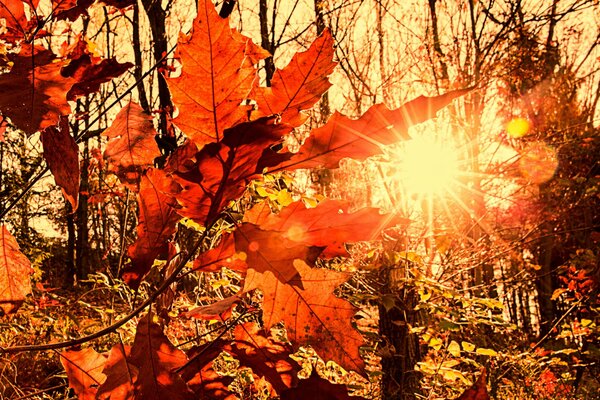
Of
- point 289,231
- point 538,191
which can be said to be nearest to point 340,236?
point 289,231

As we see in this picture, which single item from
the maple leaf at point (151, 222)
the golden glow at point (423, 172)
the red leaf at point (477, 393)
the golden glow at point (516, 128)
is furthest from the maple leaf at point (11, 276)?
the golden glow at point (516, 128)

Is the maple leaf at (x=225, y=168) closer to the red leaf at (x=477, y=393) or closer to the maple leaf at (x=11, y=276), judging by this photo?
the red leaf at (x=477, y=393)

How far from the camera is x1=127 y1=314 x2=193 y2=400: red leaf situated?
1.34ft

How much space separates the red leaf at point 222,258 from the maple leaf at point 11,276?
33cm

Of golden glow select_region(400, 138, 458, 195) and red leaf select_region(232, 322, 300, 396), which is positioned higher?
golden glow select_region(400, 138, 458, 195)

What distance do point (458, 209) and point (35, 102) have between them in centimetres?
553

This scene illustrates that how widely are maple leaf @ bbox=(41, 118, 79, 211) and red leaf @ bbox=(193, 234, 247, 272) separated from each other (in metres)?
0.17

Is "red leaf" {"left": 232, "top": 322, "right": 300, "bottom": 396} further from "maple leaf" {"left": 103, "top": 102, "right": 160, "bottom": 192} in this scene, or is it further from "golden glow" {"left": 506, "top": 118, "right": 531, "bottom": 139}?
"golden glow" {"left": 506, "top": 118, "right": 531, "bottom": 139}

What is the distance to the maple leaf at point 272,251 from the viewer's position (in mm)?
358

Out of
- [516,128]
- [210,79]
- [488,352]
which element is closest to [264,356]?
[210,79]

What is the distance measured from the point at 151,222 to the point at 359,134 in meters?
0.24

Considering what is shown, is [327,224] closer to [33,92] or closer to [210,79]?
[210,79]

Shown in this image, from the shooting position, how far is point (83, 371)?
0.55 meters

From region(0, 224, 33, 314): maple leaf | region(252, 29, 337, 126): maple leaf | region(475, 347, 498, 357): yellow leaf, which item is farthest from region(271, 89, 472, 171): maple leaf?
region(475, 347, 498, 357): yellow leaf
